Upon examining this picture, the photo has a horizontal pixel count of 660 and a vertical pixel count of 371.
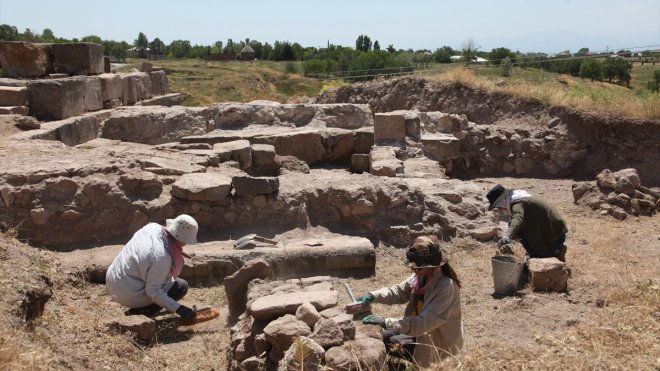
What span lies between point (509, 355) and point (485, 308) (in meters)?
2.45

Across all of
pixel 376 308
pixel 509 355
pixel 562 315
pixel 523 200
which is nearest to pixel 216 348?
pixel 376 308

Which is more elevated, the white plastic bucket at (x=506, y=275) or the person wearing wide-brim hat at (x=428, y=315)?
the person wearing wide-brim hat at (x=428, y=315)

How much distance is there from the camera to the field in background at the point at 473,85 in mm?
14367

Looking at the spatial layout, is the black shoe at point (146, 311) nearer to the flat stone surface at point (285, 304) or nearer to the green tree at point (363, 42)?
the flat stone surface at point (285, 304)

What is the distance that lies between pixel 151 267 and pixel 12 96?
7.11 metres

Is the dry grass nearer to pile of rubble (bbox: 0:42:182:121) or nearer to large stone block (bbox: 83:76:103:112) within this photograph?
pile of rubble (bbox: 0:42:182:121)

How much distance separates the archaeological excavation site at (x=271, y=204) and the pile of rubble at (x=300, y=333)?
0.02 metres

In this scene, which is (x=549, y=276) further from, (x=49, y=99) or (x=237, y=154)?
(x=49, y=99)

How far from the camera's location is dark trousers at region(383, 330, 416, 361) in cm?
441

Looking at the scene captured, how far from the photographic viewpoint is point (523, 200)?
23.0 ft

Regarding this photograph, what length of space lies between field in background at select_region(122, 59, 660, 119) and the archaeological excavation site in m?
0.48

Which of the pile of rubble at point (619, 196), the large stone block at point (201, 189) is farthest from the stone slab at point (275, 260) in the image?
the pile of rubble at point (619, 196)

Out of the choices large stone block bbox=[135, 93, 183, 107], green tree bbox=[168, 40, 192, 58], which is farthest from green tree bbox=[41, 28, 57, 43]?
large stone block bbox=[135, 93, 183, 107]

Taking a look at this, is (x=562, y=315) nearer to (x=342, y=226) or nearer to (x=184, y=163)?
(x=342, y=226)
